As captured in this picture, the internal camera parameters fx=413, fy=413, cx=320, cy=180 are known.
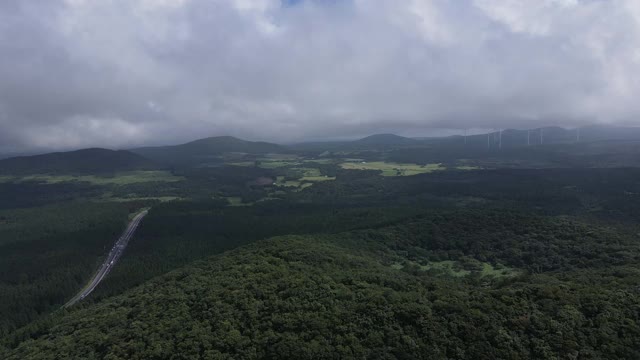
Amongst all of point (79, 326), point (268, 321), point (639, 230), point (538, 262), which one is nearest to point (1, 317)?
point (79, 326)

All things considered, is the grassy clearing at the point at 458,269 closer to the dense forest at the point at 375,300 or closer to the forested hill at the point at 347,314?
the dense forest at the point at 375,300

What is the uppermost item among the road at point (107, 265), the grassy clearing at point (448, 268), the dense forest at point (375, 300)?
the dense forest at point (375, 300)

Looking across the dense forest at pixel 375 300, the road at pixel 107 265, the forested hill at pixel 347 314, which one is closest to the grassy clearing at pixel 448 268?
the dense forest at pixel 375 300

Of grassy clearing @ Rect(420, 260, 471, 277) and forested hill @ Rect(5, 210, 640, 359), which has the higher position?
forested hill @ Rect(5, 210, 640, 359)

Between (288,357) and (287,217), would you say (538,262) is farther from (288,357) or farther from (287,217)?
(287,217)

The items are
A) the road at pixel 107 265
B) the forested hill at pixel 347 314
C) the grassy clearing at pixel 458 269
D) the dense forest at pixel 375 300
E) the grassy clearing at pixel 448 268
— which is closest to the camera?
the forested hill at pixel 347 314

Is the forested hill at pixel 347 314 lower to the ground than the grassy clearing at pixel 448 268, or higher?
higher

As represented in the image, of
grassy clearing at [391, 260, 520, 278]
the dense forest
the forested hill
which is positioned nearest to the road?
the dense forest

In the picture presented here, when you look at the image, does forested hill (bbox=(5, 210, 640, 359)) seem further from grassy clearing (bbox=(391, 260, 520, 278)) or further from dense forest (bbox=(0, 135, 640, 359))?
grassy clearing (bbox=(391, 260, 520, 278))

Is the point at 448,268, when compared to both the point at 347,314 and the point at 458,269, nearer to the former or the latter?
the point at 458,269
